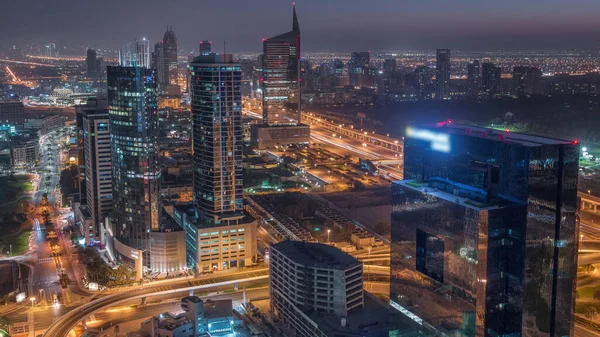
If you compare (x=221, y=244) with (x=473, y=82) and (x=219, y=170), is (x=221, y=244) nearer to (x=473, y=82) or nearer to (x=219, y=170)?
(x=219, y=170)

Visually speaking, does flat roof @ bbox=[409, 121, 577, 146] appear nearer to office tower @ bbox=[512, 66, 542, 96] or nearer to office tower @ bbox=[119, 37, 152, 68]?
office tower @ bbox=[119, 37, 152, 68]

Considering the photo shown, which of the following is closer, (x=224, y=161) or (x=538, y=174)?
(x=538, y=174)

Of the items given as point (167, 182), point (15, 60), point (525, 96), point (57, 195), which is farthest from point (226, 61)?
point (15, 60)

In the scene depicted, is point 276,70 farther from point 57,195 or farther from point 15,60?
point 15,60

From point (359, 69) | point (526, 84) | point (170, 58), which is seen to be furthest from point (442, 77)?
point (170, 58)

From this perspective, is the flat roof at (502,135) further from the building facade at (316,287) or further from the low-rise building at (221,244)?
the low-rise building at (221,244)

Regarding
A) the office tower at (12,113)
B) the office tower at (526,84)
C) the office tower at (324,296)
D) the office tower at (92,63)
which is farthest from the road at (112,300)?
the office tower at (92,63)
